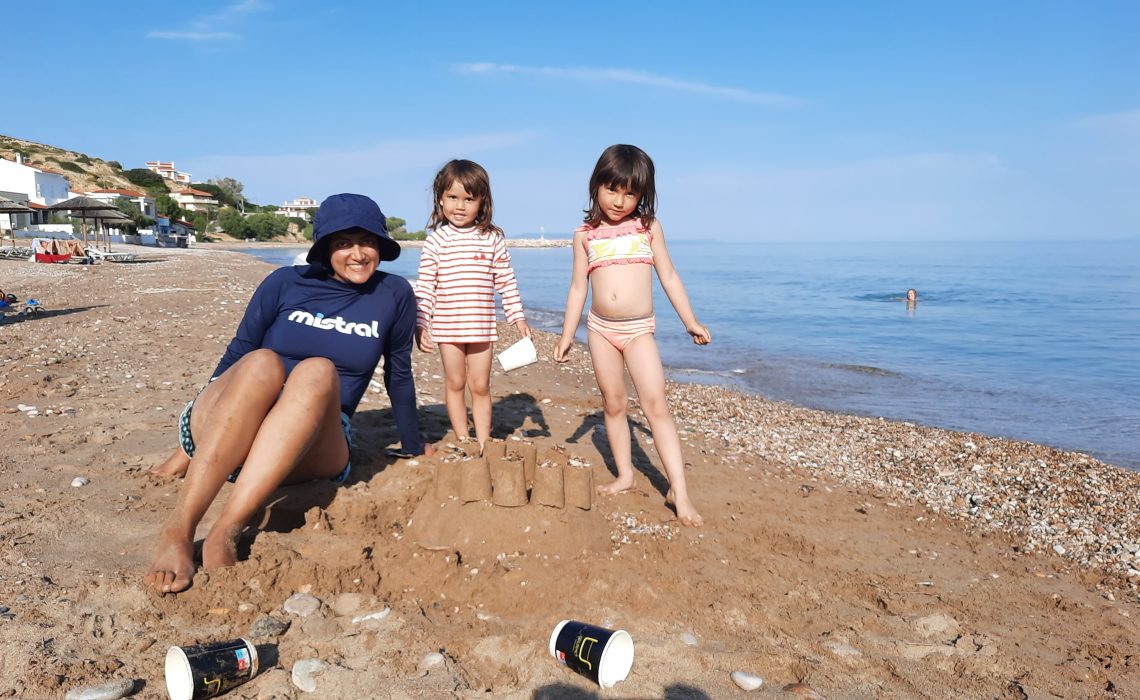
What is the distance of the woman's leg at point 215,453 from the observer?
2.86 metres

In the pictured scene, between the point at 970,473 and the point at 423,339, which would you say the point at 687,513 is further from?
the point at 970,473

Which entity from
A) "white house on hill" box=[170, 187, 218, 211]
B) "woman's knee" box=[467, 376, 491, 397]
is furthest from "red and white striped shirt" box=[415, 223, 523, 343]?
"white house on hill" box=[170, 187, 218, 211]

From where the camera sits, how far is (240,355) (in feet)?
12.1

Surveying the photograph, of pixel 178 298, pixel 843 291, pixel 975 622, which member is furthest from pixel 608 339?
pixel 843 291

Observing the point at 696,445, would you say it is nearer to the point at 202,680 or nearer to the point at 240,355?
the point at 240,355

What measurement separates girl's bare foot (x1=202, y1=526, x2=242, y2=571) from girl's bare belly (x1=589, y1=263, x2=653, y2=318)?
2.31 metres

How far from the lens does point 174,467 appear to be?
415cm

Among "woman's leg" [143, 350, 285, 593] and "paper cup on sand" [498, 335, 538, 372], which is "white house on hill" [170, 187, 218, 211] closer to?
"paper cup on sand" [498, 335, 538, 372]

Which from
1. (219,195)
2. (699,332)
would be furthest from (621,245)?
(219,195)

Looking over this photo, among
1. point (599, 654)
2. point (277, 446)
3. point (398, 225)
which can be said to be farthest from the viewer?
point (398, 225)

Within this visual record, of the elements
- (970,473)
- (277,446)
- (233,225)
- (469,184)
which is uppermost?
(233,225)

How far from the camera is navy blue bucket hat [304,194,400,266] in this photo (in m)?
3.51

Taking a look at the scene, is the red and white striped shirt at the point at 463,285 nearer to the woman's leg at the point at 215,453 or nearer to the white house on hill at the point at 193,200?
the woman's leg at the point at 215,453

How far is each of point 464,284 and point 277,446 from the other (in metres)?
2.14
